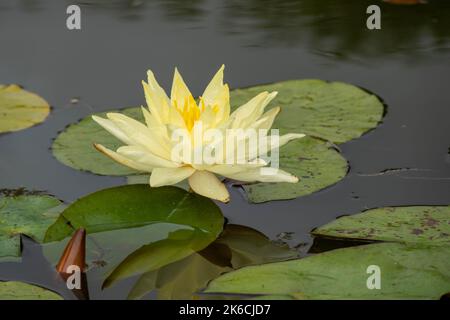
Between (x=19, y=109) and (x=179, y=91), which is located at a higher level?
(x=179, y=91)

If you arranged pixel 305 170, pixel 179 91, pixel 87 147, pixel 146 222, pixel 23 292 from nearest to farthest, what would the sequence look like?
pixel 23 292, pixel 146 222, pixel 179 91, pixel 305 170, pixel 87 147

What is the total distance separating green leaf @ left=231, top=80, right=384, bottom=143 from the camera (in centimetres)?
269

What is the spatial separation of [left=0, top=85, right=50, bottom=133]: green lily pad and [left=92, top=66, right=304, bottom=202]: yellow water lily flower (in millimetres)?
671

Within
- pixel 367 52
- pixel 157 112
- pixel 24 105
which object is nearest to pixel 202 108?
pixel 157 112

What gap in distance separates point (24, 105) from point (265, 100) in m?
1.08

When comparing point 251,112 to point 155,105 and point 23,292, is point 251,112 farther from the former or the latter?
point 23,292

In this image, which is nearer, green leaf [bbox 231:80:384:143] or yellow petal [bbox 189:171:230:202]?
yellow petal [bbox 189:171:230:202]

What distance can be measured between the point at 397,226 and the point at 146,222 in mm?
706

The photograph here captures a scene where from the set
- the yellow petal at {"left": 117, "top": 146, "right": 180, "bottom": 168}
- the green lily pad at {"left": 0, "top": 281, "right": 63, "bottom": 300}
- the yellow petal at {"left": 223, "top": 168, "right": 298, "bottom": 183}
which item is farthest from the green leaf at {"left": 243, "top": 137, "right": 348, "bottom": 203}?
the green lily pad at {"left": 0, "top": 281, "right": 63, "bottom": 300}

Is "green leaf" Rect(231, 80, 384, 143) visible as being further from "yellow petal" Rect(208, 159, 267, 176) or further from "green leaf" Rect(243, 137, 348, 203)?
"yellow petal" Rect(208, 159, 267, 176)

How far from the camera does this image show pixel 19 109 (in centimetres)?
286

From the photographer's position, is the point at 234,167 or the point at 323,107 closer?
the point at 234,167

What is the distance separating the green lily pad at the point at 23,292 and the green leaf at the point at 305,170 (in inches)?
27.6

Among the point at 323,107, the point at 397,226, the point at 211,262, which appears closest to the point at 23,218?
the point at 211,262
